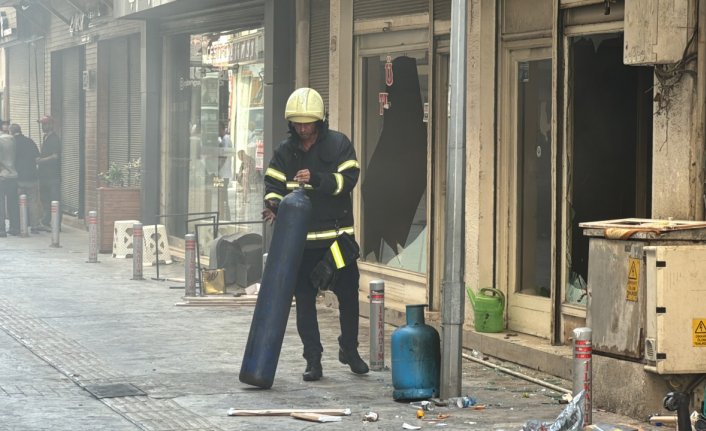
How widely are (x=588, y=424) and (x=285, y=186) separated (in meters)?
3.09

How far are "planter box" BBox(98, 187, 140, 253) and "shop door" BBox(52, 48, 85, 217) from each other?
16.1ft

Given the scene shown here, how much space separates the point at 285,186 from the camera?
1026 cm

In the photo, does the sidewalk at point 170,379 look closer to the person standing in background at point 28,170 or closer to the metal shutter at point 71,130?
the person standing in background at point 28,170

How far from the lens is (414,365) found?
927 centimetres

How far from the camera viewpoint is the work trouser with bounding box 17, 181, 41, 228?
2533 centimetres

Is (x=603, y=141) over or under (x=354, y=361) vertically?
over

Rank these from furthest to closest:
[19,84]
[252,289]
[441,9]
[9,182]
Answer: [19,84]
[9,182]
[252,289]
[441,9]

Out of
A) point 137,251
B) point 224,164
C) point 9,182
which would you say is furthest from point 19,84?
point 137,251

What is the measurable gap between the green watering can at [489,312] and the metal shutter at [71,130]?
16314 millimetres

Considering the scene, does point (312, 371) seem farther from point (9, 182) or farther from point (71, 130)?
point (71, 130)

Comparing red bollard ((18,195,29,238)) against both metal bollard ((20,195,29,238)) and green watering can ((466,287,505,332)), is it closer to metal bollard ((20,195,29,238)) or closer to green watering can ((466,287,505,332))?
metal bollard ((20,195,29,238))

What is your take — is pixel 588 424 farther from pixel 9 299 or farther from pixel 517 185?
pixel 9 299

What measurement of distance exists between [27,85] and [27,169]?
7792 mm

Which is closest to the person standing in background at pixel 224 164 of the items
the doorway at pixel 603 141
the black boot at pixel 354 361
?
the doorway at pixel 603 141
